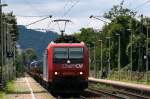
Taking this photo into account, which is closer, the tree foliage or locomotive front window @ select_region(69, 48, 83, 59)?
locomotive front window @ select_region(69, 48, 83, 59)

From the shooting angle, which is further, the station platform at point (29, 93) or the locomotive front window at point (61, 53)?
the locomotive front window at point (61, 53)

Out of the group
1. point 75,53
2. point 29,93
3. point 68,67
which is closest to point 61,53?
point 75,53

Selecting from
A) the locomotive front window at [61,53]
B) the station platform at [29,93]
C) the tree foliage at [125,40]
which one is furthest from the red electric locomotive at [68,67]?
the tree foliage at [125,40]

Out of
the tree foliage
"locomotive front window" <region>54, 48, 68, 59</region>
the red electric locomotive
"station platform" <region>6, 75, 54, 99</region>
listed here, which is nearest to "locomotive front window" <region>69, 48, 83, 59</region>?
the red electric locomotive

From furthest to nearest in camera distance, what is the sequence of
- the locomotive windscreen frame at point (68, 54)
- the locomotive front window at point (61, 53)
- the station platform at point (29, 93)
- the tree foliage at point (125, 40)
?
the tree foliage at point (125, 40) → the locomotive front window at point (61, 53) → the locomotive windscreen frame at point (68, 54) → the station platform at point (29, 93)

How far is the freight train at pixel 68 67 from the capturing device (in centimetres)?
3987

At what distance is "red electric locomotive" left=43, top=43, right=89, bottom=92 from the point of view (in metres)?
39.8

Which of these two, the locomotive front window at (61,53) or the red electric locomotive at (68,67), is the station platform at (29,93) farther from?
the locomotive front window at (61,53)

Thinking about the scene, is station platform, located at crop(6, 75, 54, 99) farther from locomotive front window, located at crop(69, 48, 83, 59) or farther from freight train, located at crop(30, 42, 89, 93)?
locomotive front window, located at crop(69, 48, 83, 59)

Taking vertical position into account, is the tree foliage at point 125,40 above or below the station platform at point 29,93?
above

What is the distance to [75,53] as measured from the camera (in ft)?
133

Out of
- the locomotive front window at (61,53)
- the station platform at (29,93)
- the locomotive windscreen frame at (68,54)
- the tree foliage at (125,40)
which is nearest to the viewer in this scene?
the station platform at (29,93)

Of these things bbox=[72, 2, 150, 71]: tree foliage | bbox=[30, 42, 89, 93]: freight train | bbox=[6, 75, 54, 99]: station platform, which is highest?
bbox=[72, 2, 150, 71]: tree foliage

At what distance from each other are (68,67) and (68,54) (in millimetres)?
992
